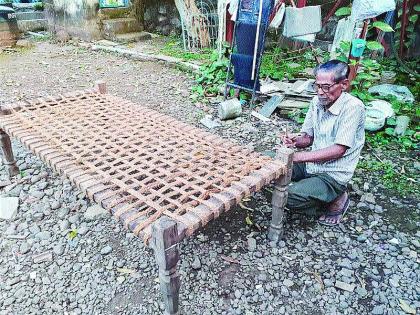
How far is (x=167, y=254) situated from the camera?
171 centimetres

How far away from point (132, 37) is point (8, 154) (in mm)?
6364

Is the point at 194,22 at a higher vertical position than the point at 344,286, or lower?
higher

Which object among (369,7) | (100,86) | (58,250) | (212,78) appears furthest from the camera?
(212,78)

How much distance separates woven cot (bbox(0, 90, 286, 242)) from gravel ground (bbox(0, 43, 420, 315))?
59 cm

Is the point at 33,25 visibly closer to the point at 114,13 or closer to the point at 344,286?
the point at 114,13

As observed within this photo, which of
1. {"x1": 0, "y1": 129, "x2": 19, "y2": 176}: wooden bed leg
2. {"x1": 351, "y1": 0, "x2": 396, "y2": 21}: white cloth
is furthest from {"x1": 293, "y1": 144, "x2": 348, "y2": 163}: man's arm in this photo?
{"x1": 0, "y1": 129, "x2": 19, "y2": 176}: wooden bed leg

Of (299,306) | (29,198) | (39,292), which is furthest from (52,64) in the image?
(299,306)

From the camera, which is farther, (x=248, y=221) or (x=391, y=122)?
(x=391, y=122)

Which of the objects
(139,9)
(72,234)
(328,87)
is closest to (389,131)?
(328,87)

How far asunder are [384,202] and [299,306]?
1.45 meters

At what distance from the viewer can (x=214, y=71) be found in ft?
19.5

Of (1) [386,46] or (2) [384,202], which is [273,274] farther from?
(1) [386,46]

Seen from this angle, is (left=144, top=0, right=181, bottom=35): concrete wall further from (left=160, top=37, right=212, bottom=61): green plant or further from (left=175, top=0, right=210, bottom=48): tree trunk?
(left=175, top=0, right=210, bottom=48): tree trunk

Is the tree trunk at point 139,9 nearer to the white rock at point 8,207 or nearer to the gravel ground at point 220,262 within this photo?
the gravel ground at point 220,262
